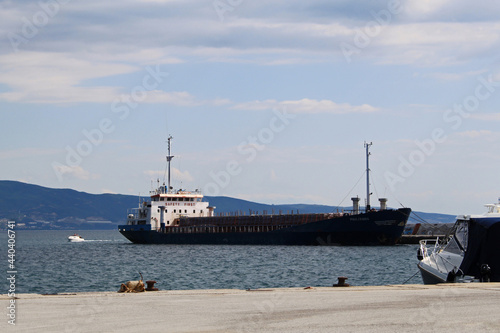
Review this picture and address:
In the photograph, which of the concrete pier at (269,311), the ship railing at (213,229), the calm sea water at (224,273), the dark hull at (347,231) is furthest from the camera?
the ship railing at (213,229)

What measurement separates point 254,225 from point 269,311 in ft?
233

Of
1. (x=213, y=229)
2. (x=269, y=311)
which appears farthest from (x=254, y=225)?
(x=269, y=311)

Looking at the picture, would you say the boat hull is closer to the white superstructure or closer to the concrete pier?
the concrete pier

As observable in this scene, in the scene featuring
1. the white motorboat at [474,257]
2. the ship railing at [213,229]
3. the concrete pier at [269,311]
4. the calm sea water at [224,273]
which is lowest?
the calm sea water at [224,273]

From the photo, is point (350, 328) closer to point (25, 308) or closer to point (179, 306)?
point (179, 306)

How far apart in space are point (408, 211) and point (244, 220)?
73.9ft

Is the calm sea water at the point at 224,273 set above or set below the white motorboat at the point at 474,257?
below


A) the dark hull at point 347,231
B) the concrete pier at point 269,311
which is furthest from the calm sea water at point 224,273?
the concrete pier at point 269,311

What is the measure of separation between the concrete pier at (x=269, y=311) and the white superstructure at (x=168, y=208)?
74.8 metres

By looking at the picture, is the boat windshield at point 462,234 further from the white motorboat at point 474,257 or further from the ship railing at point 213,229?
the ship railing at point 213,229

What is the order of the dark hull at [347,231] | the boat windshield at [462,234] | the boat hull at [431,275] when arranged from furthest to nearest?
1. the dark hull at [347,231]
2. the boat windshield at [462,234]
3. the boat hull at [431,275]

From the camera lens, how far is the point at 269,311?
13.3 metres

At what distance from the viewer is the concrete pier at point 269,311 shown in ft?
37.7

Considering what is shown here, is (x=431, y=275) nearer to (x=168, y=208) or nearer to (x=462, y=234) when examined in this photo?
(x=462, y=234)
